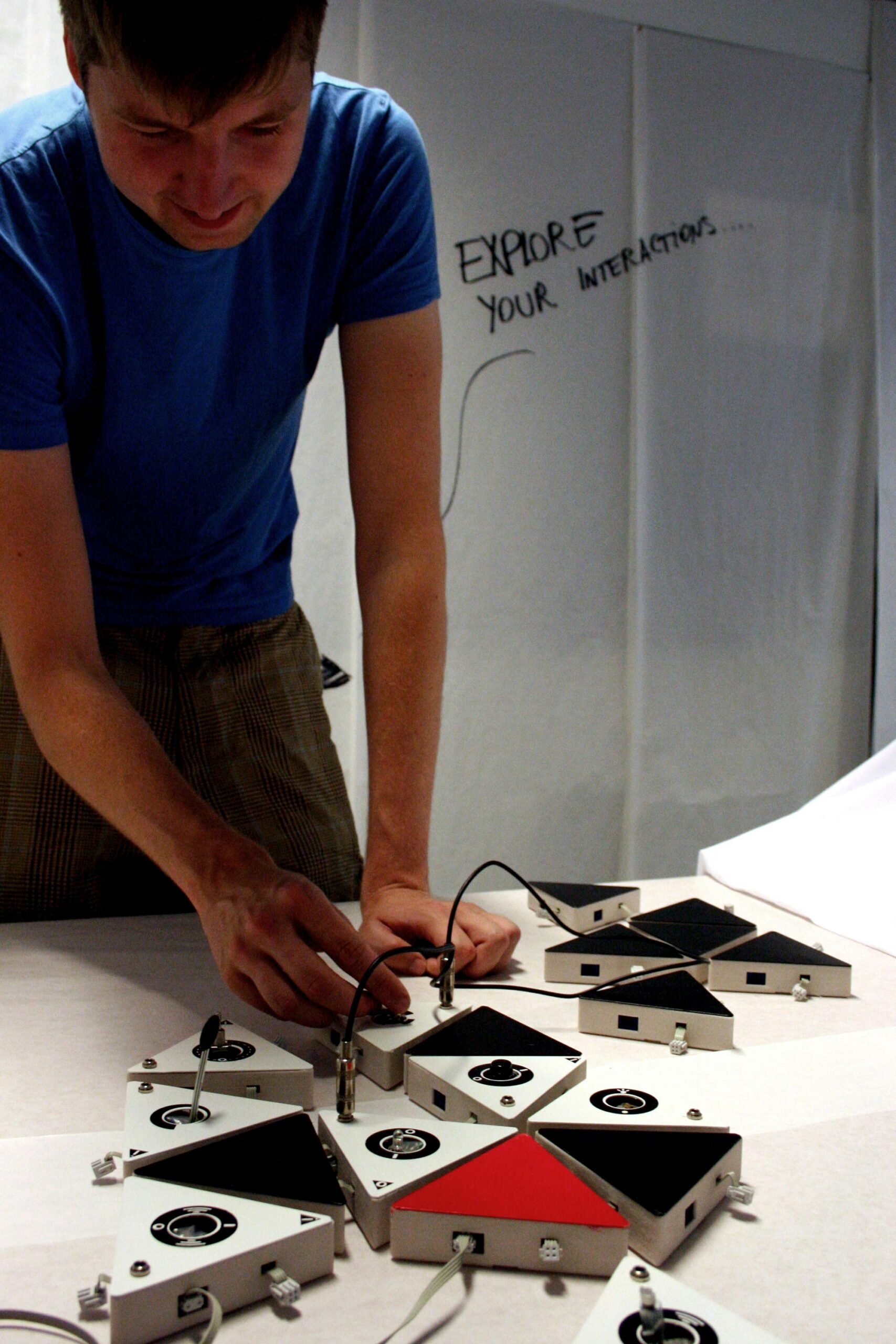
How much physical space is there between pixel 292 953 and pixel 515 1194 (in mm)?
260

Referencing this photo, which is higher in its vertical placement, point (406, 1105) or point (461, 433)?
point (461, 433)

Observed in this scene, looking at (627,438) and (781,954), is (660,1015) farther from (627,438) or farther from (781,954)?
(627,438)

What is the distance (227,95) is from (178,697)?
657 mm

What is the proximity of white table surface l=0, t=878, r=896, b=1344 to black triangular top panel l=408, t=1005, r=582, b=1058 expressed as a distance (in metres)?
0.03

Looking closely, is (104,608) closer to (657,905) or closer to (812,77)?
(657,905)

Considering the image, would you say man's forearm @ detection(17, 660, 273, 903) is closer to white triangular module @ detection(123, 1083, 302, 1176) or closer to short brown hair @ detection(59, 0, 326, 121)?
white triangular module @ detection(123, 1083, 302, 1176)

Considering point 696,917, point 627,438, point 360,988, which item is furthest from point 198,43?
point 627,438

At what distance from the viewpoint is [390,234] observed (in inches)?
42.6

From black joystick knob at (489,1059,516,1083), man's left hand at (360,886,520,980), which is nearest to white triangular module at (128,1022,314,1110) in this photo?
black joystick knob at (489,1059,516,1083)

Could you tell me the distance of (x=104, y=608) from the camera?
1.17m

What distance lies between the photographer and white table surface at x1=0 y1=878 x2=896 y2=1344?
0.48 meters

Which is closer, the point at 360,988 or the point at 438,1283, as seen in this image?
the point at 438,1283

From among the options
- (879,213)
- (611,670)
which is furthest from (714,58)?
(611,670)

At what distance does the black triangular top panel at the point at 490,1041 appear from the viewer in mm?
692
